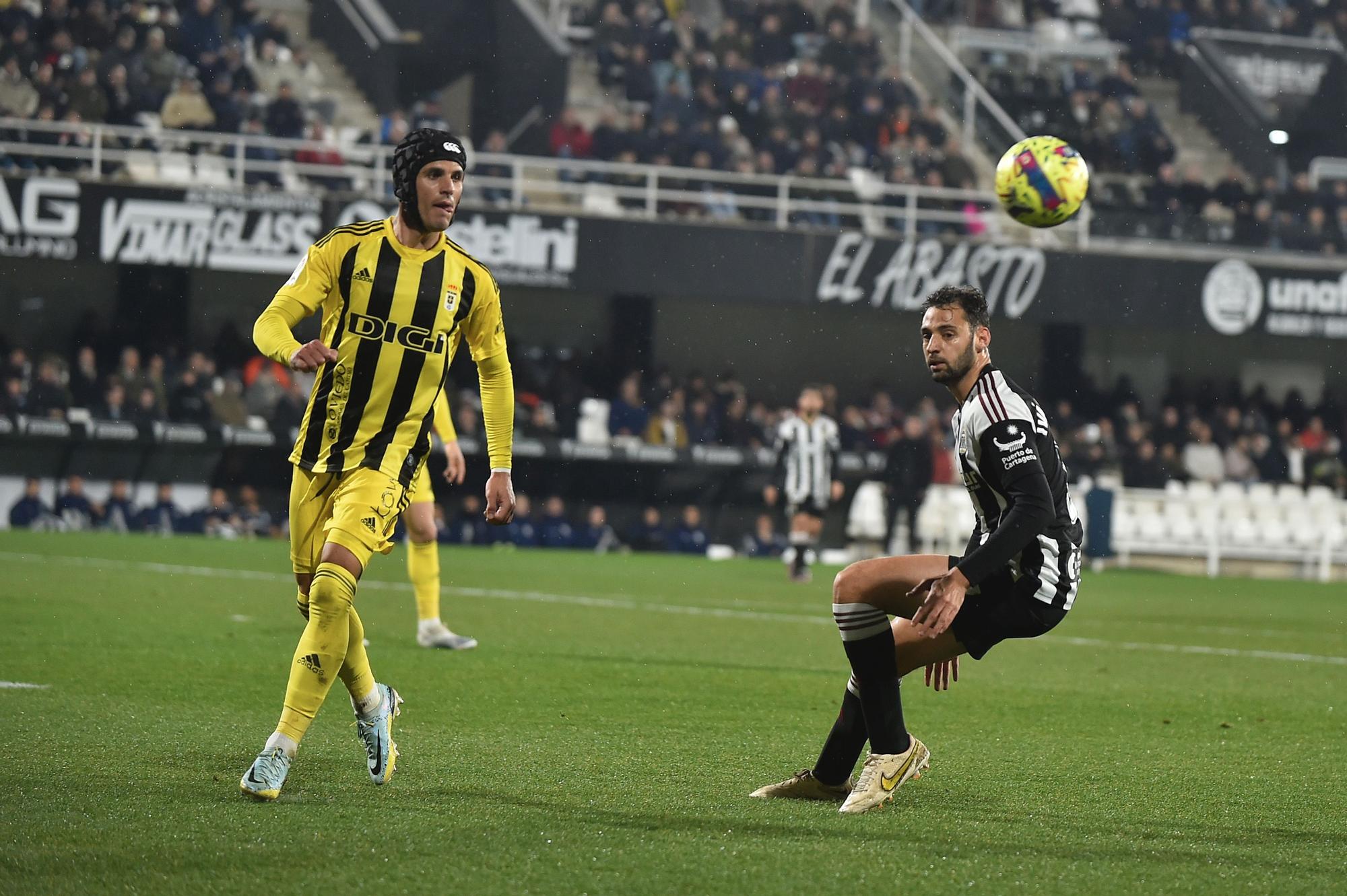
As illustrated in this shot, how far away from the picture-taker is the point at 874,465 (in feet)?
79.3

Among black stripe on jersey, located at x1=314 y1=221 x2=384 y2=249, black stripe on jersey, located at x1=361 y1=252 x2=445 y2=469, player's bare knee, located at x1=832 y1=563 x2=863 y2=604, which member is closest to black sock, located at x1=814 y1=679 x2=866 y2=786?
player's bare knee, located at x1=832 y1=563 x2=863 y2=604

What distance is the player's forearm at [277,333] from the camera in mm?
5297

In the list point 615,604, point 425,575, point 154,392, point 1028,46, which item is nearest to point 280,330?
point 425,575

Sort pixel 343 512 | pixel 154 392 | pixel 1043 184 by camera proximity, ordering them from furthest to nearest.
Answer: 1. pixel 154 392
2. pixel 1043 184
3. pixel 343 512

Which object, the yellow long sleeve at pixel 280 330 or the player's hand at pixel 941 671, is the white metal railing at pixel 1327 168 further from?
the yellow long sleeve at pixel 280 330

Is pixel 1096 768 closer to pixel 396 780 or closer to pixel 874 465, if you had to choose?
pixel 396 780

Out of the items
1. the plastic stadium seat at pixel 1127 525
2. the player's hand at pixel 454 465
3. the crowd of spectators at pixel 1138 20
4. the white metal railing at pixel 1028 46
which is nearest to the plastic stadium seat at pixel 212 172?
the plastic stadium seat at pixel 1127 525

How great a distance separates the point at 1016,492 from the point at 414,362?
1.97 meters

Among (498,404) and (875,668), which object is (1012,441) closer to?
(875,668)

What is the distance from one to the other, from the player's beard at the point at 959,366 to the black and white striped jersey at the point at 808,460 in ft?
42.5

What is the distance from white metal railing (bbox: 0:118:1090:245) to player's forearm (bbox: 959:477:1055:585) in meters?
17.9

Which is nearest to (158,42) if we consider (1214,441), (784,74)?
(784,74)

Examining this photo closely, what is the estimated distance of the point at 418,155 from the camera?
560 cm

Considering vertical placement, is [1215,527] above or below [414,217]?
below
